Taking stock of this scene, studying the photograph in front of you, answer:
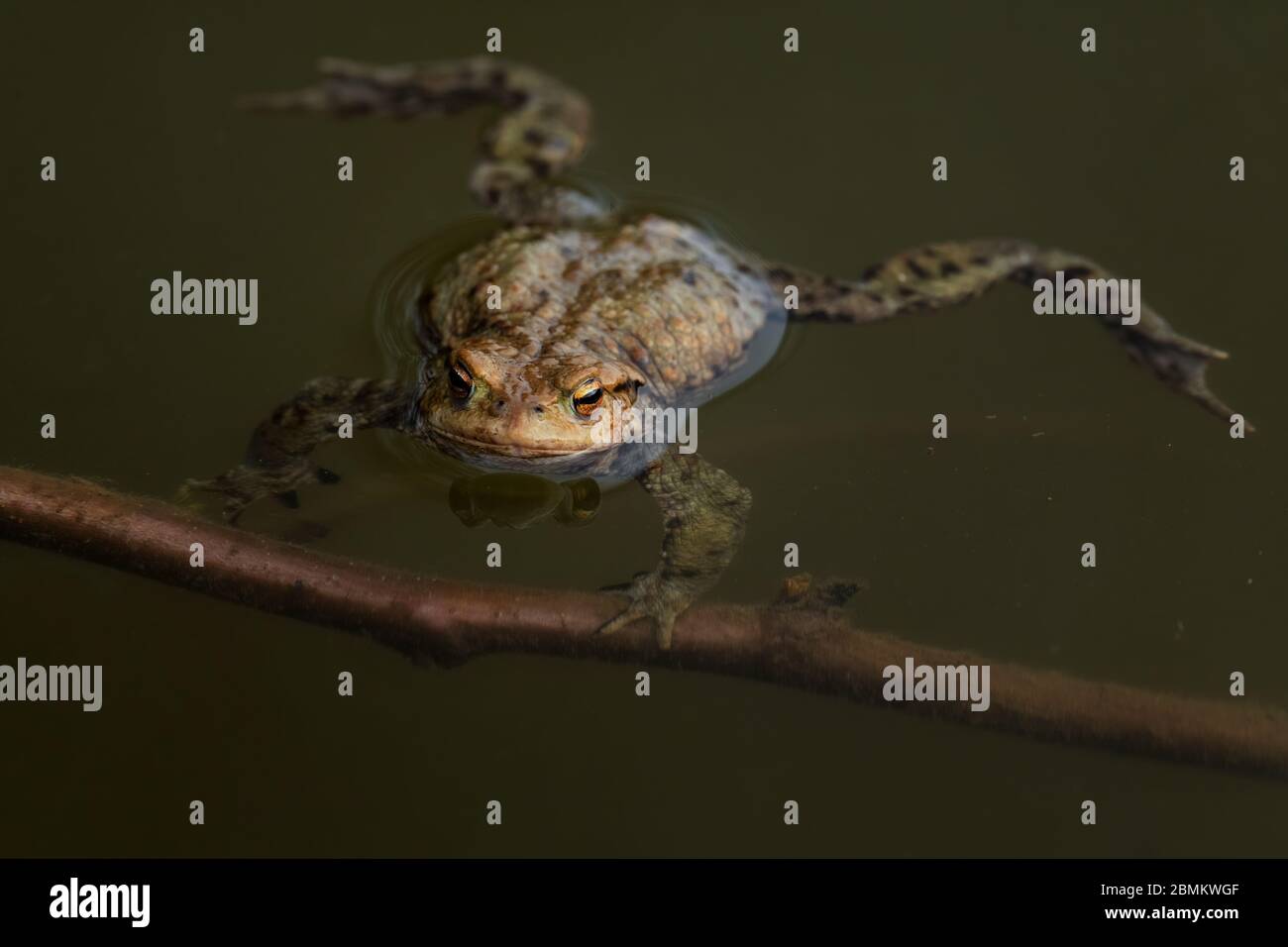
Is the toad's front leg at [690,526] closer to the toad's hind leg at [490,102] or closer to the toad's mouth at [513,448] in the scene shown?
the toad's mouth at [513,448]

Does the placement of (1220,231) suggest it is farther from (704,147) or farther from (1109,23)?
(704,147)

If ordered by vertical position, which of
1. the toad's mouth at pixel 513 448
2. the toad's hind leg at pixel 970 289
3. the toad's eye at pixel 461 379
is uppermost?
the toad's hind leg at pixel 970 289

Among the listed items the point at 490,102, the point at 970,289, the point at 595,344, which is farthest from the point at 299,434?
the point at 970,289

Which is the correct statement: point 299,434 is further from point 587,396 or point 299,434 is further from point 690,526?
point 690,526

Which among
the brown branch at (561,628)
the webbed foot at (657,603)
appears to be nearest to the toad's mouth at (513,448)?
the webbed foot at (657,603)

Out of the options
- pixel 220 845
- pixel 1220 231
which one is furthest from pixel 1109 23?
pixel 220 845

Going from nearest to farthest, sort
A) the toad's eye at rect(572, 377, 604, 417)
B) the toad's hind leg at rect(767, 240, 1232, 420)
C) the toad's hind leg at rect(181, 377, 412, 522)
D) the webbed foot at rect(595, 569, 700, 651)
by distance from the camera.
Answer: the webbed foot at rect(595, 569, 700, 651), the toad's eye at rect(572, 377, 604, 417), the toad's hind leg at rect(181, 377, 412, 522), the toad's hind leg at rect(767, 240, 1232, 420)

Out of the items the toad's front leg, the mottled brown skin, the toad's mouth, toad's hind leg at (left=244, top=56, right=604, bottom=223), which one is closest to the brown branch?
the mottled brown skin

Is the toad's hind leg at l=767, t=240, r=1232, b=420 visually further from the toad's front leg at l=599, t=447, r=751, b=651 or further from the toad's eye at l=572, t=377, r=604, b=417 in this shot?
the toad's eye at l=572, t=377, r=604, b=417
